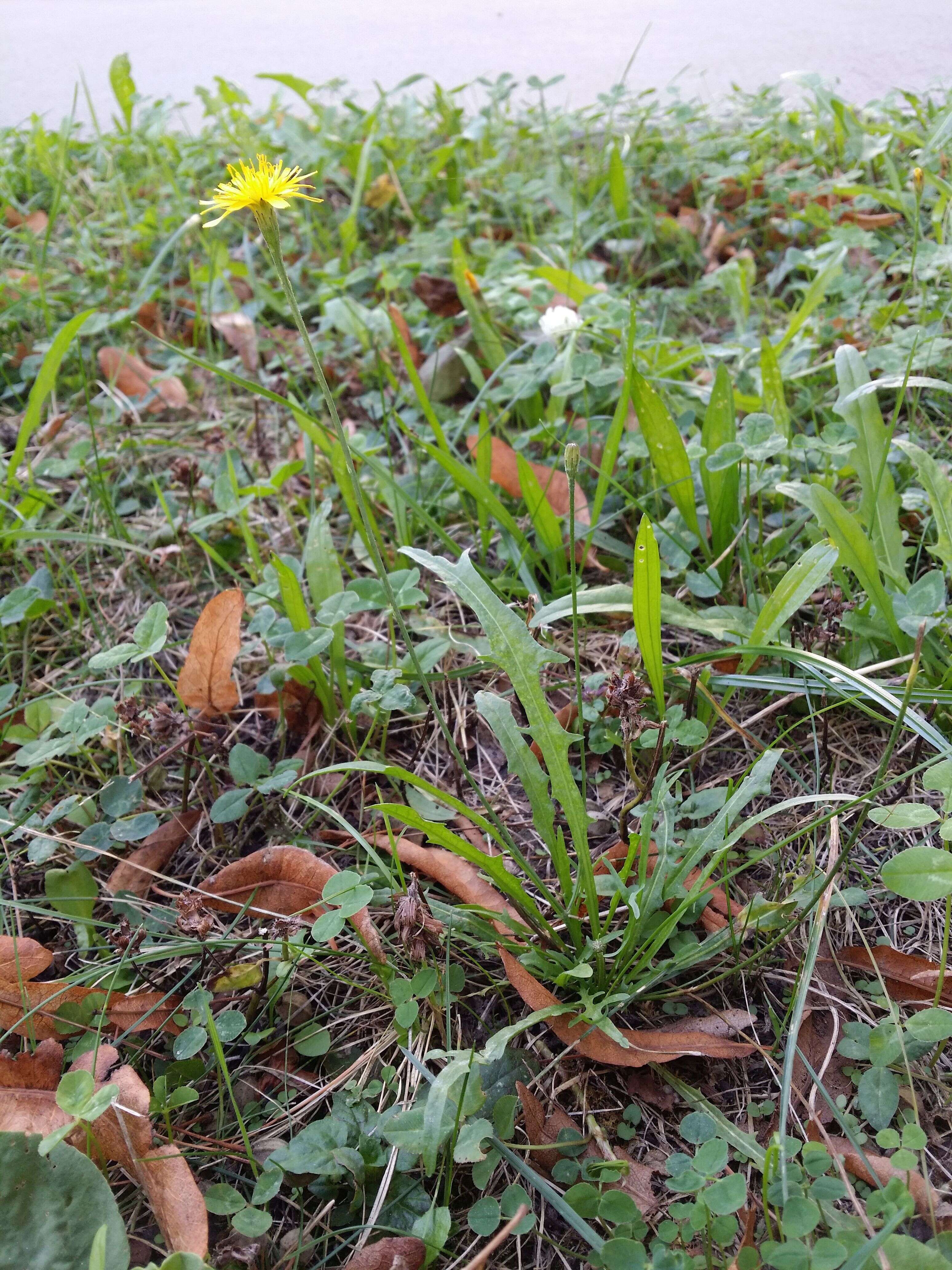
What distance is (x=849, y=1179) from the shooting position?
0.98m

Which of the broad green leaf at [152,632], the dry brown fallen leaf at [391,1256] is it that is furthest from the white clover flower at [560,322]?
the dry brown fallen leaf at [391,1256]

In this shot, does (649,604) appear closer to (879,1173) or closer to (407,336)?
(879,1173)

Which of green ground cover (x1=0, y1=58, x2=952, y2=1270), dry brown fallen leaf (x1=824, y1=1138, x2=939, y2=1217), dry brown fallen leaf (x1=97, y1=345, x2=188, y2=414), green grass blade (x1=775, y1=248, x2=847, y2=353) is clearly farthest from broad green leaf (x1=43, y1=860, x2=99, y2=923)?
green grass blade (x1=775, y1=248, x2=847, y2=353)

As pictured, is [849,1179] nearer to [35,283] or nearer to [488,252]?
[488,252]

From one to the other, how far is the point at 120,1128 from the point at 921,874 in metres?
1.02

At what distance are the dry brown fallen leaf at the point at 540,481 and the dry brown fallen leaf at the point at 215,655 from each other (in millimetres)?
625

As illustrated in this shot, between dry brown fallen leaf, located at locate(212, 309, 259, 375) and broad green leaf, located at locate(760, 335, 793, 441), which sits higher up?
dry brown fallen leaf, located at locate(212, 309, 259, 375)

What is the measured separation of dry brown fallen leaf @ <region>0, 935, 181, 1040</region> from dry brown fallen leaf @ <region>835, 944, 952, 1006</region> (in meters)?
0.93

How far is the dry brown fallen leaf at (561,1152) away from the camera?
1.00 meters

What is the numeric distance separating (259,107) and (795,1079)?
14.1ft

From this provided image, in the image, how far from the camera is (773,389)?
1817mm

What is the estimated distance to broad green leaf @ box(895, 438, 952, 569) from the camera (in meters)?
1.49

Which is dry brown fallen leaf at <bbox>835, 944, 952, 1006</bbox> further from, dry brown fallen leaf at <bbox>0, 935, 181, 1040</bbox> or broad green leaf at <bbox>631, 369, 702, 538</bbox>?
dry brown fallen leaf at <bbox>0, 935, 181, 1040</bbox>

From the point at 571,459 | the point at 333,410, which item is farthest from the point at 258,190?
the point at 571,459
